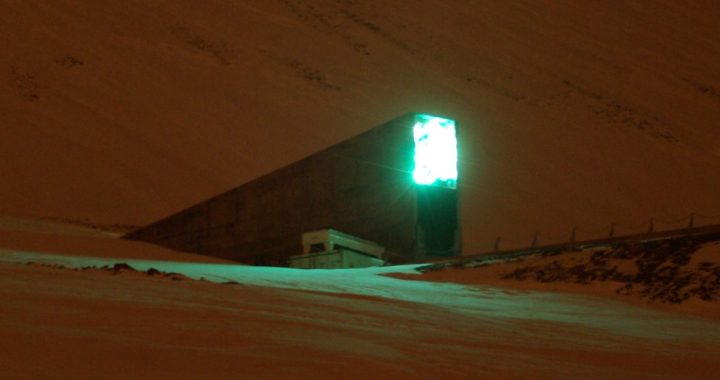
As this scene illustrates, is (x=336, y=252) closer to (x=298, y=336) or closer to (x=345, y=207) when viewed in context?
(x=345, y=207)

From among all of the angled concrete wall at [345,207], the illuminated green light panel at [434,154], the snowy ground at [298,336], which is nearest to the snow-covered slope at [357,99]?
the angled concrete wall at [345,207]

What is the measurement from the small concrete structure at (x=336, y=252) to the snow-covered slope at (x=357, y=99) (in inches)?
297

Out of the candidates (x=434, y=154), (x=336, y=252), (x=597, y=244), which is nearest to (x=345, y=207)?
(x=434, y=154)

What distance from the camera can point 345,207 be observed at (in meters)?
16.4

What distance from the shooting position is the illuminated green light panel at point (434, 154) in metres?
15.4

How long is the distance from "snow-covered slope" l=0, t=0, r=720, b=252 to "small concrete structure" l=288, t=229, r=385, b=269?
754cm

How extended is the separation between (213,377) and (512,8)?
4881 centimetres

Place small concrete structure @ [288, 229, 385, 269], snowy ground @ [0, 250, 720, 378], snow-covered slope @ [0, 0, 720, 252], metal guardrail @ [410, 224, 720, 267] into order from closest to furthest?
snowy ground @ [0, 250, 720, 378] → metal guardrail @ [410, 224, 720, 267] → small concrete structure @ [288, 229, 385, 269] → snow-covered slope @ [0, 0, 720, 252]

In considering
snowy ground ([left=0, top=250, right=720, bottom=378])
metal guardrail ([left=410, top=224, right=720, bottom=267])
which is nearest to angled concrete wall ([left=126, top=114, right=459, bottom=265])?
metal guardrail ([left=410, top=224, right=720, bottom=267])

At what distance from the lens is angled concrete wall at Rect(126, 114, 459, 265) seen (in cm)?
1519

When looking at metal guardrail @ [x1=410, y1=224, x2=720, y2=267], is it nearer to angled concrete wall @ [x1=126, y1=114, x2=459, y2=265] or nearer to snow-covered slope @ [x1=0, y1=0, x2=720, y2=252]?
angled concrete wall @ [x1=126, y1=114, x2=459, y2=265]

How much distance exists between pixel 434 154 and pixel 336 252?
294cm

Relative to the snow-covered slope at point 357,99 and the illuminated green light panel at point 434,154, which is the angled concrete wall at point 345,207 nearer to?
the illuminated green light panel at point 434,154

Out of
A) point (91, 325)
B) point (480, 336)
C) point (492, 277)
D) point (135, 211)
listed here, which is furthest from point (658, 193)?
point (91, 325)
